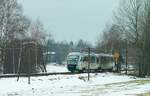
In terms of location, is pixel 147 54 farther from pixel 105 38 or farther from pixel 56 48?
pixel 105 38

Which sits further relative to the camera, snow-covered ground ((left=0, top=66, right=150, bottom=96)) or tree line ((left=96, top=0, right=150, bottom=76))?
tree line ((left=96, top=0, right=150, bottom=76))

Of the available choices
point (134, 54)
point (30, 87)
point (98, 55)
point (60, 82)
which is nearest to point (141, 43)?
point (134, 54)

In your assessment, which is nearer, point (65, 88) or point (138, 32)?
point (65, 88)

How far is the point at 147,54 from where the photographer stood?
51.5 meters

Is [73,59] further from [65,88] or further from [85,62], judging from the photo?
[65,88]

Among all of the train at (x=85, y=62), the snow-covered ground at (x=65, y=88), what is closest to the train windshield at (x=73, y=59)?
the train at (x=85, y=62)

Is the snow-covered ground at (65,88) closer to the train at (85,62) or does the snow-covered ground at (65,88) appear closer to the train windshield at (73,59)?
the train at (85,62)

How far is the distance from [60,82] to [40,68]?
75.1 feet

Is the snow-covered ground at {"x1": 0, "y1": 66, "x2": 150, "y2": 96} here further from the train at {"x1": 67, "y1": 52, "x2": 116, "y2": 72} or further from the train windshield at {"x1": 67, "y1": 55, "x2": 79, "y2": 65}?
the train windshield at {"x1": 67, "y1": 55, "x2": 79, "y2": 65}

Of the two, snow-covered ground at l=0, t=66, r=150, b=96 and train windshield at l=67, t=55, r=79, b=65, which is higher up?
train windshield at l=67, t=55, r=79, b=65

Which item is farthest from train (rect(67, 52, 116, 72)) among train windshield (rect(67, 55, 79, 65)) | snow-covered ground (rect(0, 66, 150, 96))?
snow-covered ground (rect(0, 66, 150, 96))

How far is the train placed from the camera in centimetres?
5350

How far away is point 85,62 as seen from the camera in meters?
53.8

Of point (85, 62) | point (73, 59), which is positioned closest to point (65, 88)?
point (85, 62)
